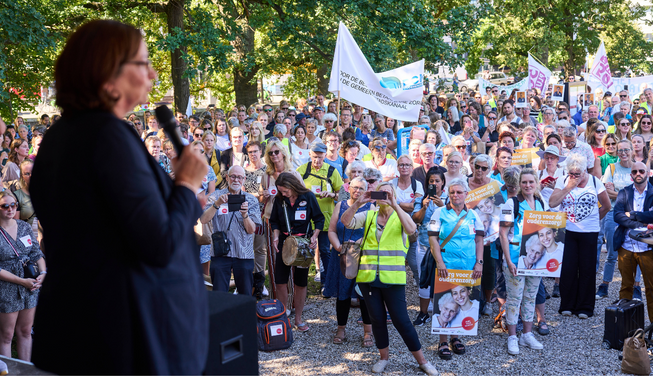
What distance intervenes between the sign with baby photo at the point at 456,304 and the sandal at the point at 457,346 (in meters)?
0.31

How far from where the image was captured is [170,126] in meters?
1.74

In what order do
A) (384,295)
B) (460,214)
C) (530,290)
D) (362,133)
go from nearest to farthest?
(384,295), (460,214), (530,290), (362,133)

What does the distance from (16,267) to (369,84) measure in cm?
573

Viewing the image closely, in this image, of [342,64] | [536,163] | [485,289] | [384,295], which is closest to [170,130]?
[384,295]

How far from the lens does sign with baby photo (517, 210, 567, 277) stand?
19.2ft

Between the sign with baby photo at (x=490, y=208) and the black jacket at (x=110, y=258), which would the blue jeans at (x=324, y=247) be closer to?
the sign with baby photo at (x=490, y=208)

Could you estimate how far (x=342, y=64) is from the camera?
907 cm

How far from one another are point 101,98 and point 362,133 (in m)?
9.89

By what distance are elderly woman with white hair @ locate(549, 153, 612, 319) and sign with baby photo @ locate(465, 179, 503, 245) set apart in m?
0.87

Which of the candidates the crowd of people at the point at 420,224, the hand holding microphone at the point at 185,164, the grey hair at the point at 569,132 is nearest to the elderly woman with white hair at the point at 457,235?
the crowd of people at the point at 420,224

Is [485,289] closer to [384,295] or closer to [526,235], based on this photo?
[526,235]

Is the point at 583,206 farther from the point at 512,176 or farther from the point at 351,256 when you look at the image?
the point at 351,256

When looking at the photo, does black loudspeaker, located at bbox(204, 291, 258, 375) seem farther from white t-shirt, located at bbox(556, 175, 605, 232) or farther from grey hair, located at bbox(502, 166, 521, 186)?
white t-shirt, located at bbox(556, 175, 605, 232)

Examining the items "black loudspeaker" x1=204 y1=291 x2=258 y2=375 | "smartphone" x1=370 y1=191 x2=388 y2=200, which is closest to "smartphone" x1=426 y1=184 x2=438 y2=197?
"smartphone" x1=370 y1=191 x2=388 y2=200
